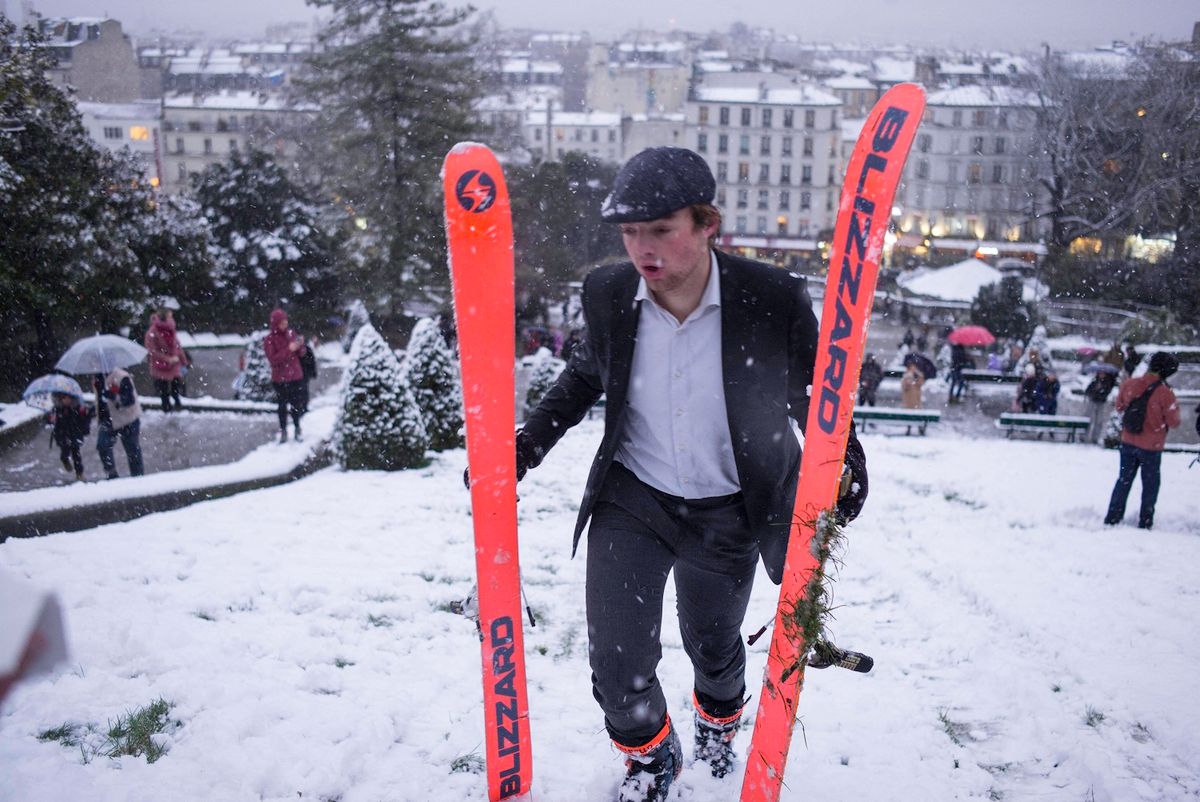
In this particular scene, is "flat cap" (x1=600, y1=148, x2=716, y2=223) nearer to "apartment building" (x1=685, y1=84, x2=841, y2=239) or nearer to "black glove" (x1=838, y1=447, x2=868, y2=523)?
"black glove" (x1=838, y1=447, x2=868, y2=523)

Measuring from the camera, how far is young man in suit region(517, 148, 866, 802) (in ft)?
8.16

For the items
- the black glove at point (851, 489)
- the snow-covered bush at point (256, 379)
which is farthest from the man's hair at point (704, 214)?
the snow-covered bush at point (256, 379)

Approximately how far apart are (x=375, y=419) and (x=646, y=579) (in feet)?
22.4

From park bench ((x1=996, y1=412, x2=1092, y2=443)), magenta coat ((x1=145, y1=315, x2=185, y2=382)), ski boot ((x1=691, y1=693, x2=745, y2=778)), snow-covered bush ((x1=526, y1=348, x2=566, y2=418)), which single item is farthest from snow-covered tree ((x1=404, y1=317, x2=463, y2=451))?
park bench ((x1=996, y1=412, x2=1092, y2=443))

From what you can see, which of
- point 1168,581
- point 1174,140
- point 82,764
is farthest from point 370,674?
point 1174,140

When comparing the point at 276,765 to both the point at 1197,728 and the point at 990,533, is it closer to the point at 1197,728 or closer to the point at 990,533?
the point at 1197,728

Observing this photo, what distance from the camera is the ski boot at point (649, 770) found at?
8.85 ft

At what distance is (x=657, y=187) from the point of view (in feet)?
7.70

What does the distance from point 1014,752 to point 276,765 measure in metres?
2.80

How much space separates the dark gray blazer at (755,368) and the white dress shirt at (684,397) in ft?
0.12

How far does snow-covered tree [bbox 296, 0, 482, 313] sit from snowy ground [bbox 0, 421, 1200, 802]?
2240 cm

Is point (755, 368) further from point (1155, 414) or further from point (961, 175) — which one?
point (961, 175)

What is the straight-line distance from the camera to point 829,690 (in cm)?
369

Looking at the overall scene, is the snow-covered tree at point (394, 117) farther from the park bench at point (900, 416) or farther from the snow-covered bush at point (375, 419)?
the snow-covered bush at point (375, 419)
